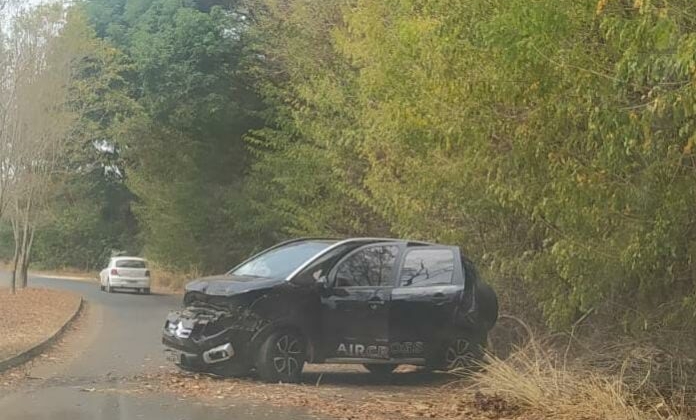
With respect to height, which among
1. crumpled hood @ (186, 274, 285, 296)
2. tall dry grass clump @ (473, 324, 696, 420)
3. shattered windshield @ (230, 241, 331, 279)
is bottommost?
tall dry grass clump @ (473, 324, 696, 420)

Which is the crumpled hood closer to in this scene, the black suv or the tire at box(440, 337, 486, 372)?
the black suv

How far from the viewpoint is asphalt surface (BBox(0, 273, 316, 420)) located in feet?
31.2

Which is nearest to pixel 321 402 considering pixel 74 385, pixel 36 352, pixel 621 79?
pixel 74 385

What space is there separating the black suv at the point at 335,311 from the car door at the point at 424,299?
0.01 meters

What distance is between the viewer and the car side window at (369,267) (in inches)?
482

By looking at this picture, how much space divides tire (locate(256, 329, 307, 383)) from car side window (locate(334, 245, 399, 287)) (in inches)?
35.9

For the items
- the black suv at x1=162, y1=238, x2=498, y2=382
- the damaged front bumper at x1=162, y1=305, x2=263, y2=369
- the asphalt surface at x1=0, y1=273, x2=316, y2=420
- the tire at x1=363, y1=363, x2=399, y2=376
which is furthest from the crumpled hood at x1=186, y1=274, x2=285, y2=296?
the tire at x1=363, y1=363, x2=399, y2=376

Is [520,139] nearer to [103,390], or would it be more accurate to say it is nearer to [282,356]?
[282,356]

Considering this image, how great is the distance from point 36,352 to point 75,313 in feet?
29.8

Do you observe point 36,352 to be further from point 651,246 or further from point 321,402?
point 651,246

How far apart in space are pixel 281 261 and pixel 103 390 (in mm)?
2761

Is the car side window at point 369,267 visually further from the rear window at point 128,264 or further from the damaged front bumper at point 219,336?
the rear window at point 128,264

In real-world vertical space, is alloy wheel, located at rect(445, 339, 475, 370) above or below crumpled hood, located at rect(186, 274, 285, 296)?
below

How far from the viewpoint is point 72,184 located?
4838 cm
